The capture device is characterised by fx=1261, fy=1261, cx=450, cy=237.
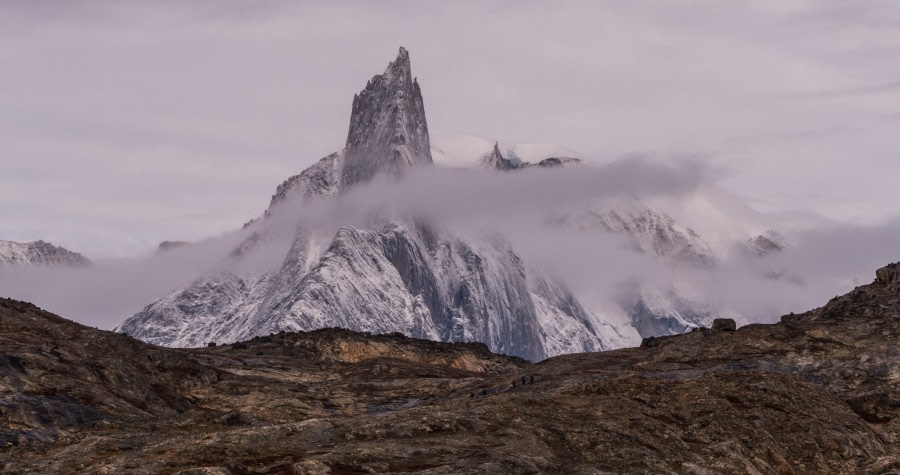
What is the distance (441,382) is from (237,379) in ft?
84.2

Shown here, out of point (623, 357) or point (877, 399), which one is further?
point (623, 357)

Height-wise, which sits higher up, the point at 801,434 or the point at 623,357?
the point at 623,357

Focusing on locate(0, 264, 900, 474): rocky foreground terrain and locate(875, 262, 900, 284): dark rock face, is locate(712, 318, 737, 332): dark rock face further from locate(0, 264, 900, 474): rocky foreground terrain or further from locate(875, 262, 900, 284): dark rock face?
locate(875, 262, 900, 284): dark rock face

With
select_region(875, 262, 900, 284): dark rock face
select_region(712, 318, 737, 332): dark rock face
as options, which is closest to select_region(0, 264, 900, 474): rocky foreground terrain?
select_region(712, 318, 737, 332): dark rock face

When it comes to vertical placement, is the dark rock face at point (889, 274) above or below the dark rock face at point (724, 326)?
above

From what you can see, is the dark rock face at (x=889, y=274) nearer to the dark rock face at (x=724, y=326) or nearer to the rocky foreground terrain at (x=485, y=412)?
the rocky foreground terrain at (x=485, y=412)

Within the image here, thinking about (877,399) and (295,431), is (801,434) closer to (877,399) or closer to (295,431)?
(877,399)

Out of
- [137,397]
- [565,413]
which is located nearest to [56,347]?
[137,397]

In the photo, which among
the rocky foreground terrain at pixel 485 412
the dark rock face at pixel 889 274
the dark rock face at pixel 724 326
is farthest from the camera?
the dark rock face at pixel 889 274

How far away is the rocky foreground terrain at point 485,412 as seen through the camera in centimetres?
6762

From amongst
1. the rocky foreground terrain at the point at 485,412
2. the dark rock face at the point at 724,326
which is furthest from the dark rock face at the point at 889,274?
the dark rock face at the point at 724,326

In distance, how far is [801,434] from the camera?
84.3 metres

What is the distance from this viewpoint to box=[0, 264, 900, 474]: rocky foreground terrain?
67.6 m

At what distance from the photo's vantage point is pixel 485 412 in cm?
7806
